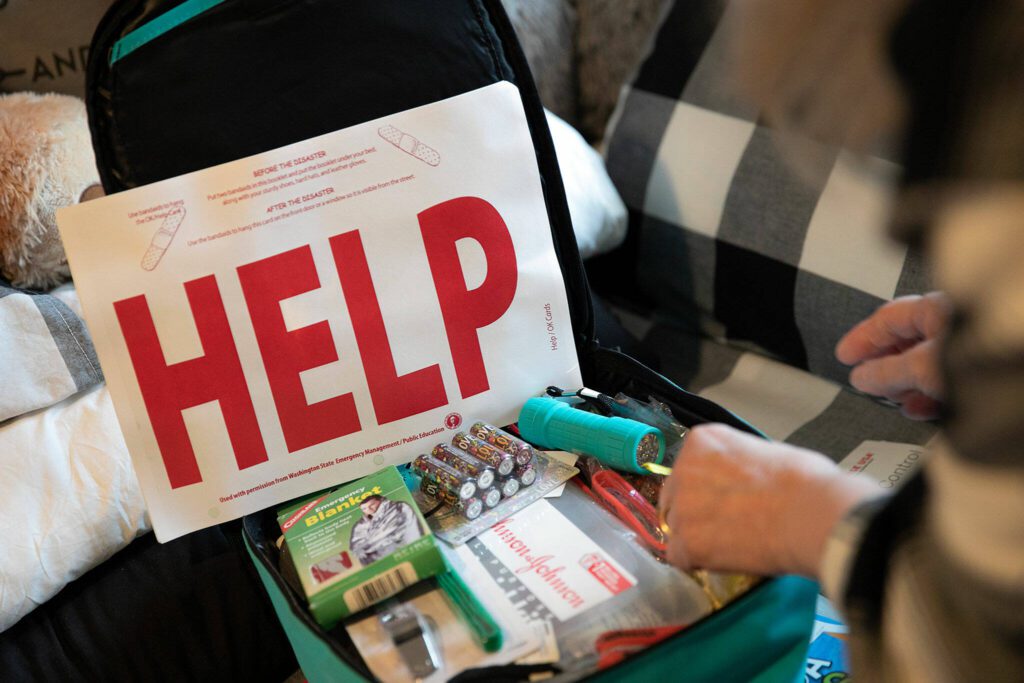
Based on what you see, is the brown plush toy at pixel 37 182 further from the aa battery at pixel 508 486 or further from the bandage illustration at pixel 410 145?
the aa battery at pixel 508 486

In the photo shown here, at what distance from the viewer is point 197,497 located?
57 centimetres

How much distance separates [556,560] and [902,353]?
232 mm

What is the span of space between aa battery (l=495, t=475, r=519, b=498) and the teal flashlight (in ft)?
0.15

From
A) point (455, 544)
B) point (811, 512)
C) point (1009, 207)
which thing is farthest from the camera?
point (455, 544)

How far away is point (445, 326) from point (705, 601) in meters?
0.26

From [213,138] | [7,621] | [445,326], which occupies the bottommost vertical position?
[7,621]

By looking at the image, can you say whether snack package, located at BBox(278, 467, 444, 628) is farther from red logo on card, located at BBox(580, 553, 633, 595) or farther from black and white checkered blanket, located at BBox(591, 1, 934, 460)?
black and white checkered blanket, located at BBox(591, 1, 934, 460)

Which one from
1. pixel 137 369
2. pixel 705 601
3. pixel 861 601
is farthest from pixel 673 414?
pixel 137 369

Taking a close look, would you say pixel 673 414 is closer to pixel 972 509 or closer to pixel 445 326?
pixel 445 326

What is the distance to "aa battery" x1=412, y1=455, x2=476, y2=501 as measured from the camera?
0.53 meters

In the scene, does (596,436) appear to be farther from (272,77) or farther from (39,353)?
(39,353)

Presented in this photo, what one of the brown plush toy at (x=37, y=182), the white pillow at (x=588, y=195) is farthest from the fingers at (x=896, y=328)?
the brown plush toy at (x=37, y=182)

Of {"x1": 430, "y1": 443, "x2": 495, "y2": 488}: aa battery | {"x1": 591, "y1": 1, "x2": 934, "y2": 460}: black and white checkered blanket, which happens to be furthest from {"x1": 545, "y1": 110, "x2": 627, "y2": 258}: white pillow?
{"x1": 430, "y1": 443, "x2": 495, "y2": 488}: aa battery

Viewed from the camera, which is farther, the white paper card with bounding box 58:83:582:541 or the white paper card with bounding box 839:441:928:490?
the white paper card with bounding box 839:441:928:490
